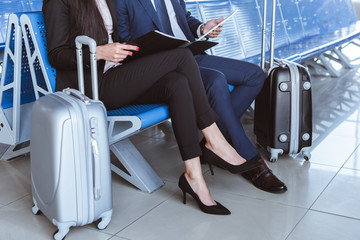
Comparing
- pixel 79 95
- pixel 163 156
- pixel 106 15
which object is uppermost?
pixel 106 15

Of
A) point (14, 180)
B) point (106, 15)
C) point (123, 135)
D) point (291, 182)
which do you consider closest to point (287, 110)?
point (291, 182)

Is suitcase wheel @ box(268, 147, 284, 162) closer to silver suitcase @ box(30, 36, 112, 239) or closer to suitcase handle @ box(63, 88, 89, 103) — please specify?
silver suitcase @ box(30, 36, 112, 239)

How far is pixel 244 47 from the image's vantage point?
3.93 metres

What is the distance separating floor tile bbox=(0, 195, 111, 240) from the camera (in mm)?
1825

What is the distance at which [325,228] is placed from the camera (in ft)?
6.01

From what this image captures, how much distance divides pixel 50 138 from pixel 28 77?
928 mm

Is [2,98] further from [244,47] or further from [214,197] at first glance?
[244,47]

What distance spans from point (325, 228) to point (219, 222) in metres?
0.40

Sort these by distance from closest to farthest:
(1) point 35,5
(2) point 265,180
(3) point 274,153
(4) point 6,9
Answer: (2) point 265,180, (3) point 274,153, (4) point 6,9, (1) point 35,5

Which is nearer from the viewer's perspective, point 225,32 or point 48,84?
point 48,84

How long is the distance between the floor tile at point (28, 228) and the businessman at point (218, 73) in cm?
60

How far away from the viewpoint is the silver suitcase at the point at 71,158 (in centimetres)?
168

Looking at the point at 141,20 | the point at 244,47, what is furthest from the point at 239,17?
the point at 141,20

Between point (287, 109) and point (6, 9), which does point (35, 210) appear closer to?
point (287, 109)
